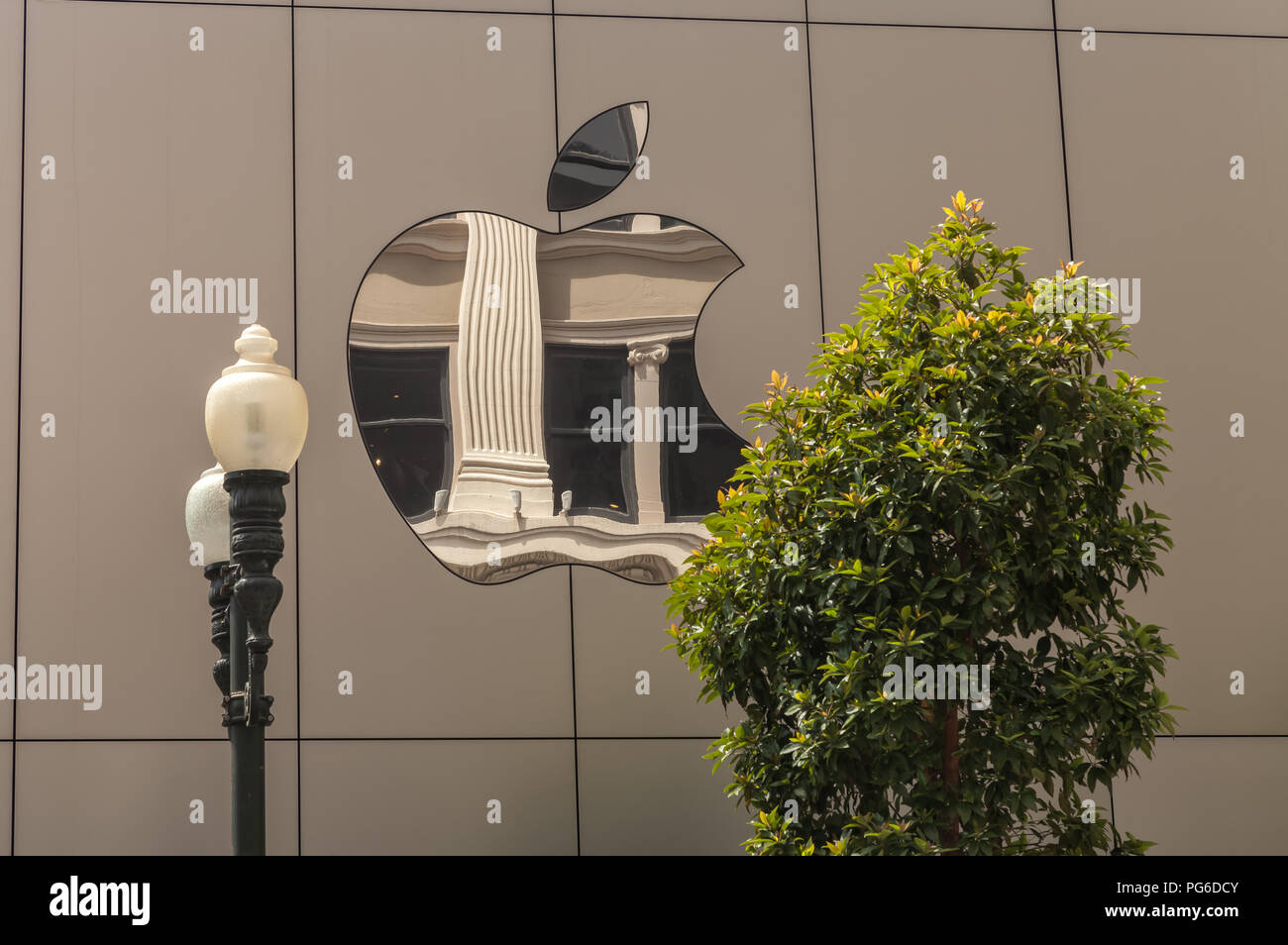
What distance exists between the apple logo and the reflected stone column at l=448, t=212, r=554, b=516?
0.4 inches

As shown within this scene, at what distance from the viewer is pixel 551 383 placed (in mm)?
10070

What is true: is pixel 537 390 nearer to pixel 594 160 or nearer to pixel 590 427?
pixel 590 427

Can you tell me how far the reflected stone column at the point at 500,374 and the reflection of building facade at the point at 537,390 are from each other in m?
0.01

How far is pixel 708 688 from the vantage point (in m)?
7.30

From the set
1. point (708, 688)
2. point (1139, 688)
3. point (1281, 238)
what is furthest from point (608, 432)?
point (1281, 238)

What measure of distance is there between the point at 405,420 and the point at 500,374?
751 mm

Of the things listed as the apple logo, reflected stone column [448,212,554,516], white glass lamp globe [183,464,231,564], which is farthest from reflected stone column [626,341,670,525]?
white glass lamp globe [183,464,231,564]

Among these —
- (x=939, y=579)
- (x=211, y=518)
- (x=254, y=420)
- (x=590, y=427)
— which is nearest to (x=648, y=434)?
(x=590, y=427)

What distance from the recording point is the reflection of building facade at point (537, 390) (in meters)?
9.86

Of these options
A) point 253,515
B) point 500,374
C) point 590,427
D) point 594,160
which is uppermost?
point 594,160

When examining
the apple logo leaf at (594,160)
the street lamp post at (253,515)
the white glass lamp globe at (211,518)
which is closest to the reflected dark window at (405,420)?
the apple logo leaf at (594,160)

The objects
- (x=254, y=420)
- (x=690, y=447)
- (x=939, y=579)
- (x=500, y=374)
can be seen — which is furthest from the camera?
(x=690, y=447)

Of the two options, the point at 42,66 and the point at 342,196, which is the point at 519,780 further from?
the point at 42,66
